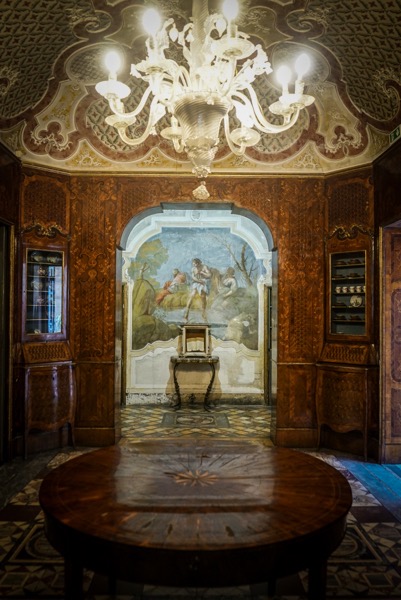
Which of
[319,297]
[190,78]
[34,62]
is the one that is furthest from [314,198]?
[34,62]

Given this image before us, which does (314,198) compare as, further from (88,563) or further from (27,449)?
(88,563)

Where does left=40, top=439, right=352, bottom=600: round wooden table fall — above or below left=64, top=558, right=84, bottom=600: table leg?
above

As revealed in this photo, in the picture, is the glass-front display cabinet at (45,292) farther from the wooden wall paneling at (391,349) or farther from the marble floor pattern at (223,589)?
the wooden wall paneling at (391,349)

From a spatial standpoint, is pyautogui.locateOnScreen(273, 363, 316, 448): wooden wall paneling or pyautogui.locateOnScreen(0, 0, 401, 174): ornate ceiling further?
pyautogui.locateOnScreen(273, 363, 316, 448): wooden wall paneling

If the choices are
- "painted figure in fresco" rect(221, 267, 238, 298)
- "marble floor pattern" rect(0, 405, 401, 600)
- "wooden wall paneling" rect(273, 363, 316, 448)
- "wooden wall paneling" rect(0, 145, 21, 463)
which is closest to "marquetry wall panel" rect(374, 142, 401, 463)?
"marble floor pattern" rect(0, 405, 401, 600)

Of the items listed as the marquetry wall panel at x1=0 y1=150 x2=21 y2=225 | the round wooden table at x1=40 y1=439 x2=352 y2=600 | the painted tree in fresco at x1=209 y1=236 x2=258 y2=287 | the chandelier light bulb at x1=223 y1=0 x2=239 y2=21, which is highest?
the chandelier light bulb at x1=223 y1=0 x2=239 y2=21

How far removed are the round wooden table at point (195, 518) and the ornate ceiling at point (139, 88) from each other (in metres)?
3.68

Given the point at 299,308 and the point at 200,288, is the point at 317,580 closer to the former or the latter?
the point at 299,308

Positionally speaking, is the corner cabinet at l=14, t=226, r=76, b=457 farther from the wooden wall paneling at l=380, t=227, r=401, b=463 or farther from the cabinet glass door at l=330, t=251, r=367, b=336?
the wooden wall paneling at l=380, t=227, r=401, b=463

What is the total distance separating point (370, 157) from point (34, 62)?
13.1 ft

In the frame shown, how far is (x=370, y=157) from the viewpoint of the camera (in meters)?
5.69

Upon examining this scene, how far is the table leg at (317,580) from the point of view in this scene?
6.92 ft

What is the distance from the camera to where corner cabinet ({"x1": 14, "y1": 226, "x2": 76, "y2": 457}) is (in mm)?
5613

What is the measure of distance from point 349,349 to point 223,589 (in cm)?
355
